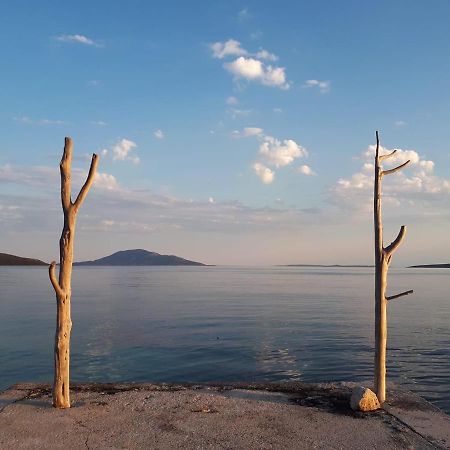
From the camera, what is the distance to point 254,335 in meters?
25.2

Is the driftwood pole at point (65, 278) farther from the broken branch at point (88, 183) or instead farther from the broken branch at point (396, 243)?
the broken branch at point (396, 243)

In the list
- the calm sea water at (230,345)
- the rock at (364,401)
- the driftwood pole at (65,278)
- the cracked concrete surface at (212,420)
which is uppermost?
the driftwood pole at (65,278)

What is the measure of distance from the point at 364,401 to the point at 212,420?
3.36 m

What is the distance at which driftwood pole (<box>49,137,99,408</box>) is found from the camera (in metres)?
9.88

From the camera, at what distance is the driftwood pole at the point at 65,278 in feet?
32.4

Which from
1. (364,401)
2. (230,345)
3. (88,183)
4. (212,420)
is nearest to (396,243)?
(364,401)

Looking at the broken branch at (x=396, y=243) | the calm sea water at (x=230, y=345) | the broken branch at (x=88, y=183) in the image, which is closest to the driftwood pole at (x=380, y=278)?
the broken branch at (x=396, y=243)

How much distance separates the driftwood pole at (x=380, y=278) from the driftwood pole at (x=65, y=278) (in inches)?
264

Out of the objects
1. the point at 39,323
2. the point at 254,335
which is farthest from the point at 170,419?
the point at 39,323

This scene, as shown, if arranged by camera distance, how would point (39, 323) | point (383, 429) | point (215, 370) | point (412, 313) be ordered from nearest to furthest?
1. point (383, 429)
2. point (215, 370)
3. point (39, 323)
4. point (412, 313)

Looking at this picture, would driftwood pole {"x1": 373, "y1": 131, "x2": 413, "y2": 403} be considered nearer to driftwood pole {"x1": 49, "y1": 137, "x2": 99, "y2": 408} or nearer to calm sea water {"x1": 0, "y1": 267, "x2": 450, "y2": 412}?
calm sea water {"x1": 0, "y1": 267, "x2": 450, "y2": 412}

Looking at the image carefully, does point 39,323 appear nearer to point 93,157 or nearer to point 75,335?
point 75,335

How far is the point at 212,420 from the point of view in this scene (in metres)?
9.13

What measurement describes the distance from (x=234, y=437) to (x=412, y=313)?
30.0 m
